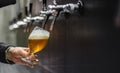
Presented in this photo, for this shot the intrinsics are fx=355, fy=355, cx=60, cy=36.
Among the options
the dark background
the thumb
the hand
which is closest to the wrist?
the hand

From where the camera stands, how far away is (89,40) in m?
1.46

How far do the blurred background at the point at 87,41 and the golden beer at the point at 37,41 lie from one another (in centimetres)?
22

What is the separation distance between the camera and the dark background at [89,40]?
1.21 m

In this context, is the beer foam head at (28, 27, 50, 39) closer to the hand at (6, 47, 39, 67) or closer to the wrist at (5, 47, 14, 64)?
the hand at (6, 47, 39, 67)

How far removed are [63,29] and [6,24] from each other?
311cm

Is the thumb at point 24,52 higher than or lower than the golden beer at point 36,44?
lower

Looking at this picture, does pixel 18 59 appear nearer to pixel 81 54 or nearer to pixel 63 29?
pixel 81 54

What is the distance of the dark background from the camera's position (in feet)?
3.97

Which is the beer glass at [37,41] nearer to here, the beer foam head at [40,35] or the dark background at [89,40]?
the beer foam head at [40,35]

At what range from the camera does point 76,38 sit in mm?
1658

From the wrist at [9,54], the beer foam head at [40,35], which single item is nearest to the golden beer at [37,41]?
the beer foam head at [40,35]

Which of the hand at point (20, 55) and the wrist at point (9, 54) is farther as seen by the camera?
the wrist at point (9, 54)

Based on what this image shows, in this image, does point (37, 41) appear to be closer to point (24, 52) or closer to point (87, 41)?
point (24, 52)

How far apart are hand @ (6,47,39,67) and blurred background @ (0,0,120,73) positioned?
26 centimetres
